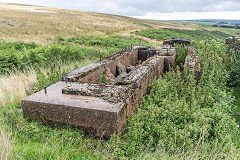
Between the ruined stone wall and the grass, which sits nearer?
the grass

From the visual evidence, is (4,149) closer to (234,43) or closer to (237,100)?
(237,100)

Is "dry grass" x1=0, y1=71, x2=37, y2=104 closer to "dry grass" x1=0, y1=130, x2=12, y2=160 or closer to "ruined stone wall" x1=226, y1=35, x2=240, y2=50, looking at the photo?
"dry grass" x1=0, y1=130, x2=12, y2=160

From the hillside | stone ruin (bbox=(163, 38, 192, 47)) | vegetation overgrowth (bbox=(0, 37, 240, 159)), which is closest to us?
vegetation overgrowth (bbox=(0, 37, 240, 159))

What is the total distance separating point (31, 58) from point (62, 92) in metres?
5.02

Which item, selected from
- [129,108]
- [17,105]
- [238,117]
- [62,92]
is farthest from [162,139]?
[17,105]

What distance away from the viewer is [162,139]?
10.4 ft

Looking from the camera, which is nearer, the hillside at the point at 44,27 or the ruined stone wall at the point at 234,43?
the ruined stone wall at the point at 234,43

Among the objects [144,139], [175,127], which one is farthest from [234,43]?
[144,139]

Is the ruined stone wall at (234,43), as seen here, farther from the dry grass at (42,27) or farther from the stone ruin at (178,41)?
the dry grass at (42,27)

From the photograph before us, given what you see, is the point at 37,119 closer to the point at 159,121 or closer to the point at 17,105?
the point at 17,105

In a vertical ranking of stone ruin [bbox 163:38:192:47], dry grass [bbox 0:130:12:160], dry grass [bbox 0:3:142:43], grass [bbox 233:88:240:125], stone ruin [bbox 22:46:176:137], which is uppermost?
dry grass [bbox 0:3:142:43]

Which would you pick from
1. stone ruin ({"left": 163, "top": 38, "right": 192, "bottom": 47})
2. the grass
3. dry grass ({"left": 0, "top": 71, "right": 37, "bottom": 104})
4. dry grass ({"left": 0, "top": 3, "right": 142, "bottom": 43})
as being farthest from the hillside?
the grass

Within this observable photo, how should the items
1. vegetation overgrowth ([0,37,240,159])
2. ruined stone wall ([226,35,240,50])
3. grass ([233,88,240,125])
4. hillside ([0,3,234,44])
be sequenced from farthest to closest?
1. hillside ([0,3,234,44])
2. ruined stone wall ([226,35,240,50])
3. grass ([233,88,240,125])
4. vegetation overgrowth ([0,37,240,159])

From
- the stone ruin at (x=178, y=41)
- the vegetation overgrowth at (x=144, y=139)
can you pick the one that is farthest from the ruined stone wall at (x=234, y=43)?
the vegetation overgrowth at (x=144, y=139)
